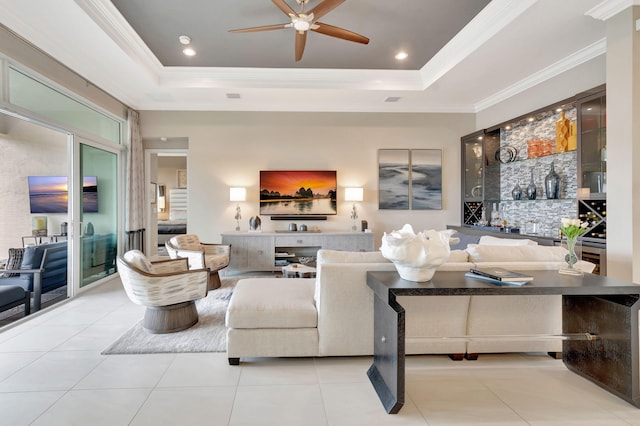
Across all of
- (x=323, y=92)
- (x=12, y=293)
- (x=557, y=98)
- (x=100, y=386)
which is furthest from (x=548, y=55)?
(x=12, y=293)

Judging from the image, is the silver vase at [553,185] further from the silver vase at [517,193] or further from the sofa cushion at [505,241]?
the sofa cushion at [505,241]

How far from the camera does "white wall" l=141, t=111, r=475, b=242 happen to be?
19.0 feet

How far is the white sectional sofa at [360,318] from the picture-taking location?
7.90 ft

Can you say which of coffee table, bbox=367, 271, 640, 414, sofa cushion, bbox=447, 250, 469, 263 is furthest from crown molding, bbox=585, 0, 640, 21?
sofa cushion, bbox=447, 250, 469, 263

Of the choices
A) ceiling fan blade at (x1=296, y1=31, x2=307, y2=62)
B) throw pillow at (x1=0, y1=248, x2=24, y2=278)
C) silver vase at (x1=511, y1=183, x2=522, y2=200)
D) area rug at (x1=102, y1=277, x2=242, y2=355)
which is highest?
ceiling fan blade at (x1=296, y1=31, x2=307, y2=62)

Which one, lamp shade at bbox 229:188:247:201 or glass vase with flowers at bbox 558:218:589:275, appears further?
lamp shade at bbox 229:188:247:201

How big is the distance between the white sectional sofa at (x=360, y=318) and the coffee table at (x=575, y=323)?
0.15 m

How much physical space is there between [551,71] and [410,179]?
2.58m

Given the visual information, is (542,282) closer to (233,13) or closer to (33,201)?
(233,13)

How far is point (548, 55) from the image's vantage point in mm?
3924

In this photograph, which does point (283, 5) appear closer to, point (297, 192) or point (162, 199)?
point (297, 192)

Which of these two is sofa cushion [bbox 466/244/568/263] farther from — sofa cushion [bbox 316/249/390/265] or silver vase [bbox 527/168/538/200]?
silver vase [bbox 527/168/538/200]

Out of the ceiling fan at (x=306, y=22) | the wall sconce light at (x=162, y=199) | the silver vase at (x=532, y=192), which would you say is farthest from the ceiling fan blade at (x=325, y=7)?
the wall sconce light at (x=162, y=199)

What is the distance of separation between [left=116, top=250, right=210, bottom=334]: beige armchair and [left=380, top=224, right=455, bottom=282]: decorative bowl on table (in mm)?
1950
